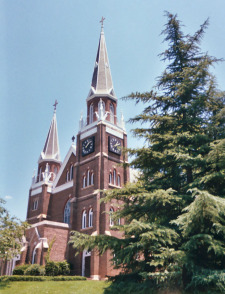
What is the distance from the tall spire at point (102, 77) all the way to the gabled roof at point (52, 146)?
12495 millimetres

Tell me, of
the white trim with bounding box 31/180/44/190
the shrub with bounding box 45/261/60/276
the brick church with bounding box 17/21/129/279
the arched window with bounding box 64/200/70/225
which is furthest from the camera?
the white trim with bounding box 31/180/44/190

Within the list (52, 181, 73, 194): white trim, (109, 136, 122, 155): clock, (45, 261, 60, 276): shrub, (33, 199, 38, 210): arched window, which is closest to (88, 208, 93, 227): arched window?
(45, 261, 60, 276): shrub

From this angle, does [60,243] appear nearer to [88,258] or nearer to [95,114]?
[88,258]

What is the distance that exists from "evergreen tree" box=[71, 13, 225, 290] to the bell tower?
1191 centimetres

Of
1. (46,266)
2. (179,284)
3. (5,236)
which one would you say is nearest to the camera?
(179,284)

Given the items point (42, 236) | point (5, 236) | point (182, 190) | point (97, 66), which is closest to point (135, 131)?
point (182, 190)

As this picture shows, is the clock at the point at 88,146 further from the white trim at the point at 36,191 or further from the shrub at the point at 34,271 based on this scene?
the shrub at the point at 34,271

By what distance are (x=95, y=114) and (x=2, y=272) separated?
21342 mm

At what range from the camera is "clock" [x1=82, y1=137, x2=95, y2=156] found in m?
30.7

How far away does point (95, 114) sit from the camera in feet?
109

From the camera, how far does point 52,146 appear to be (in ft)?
145

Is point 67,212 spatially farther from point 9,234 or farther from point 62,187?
point 9,234

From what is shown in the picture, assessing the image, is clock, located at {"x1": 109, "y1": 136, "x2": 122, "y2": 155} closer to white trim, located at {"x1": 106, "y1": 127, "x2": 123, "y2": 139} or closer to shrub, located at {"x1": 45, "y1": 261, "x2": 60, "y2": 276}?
white trim, located at {"x1": 106, "y1": 127, "x2": 123, "y2": 139}

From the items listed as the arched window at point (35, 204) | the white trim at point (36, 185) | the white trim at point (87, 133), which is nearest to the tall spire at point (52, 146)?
the white trim at point (36, 185)
